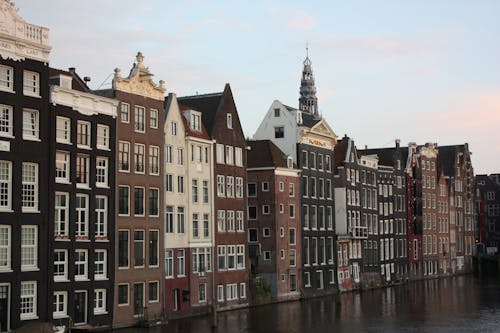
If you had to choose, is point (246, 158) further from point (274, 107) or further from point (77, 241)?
point (77, 241)

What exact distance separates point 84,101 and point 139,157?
796cm

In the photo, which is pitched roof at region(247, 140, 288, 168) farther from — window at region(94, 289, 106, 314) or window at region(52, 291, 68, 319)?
window at region(52, 291, 68, 319)

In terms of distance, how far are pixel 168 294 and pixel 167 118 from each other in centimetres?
1493

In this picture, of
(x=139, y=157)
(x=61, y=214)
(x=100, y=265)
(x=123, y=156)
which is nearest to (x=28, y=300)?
(x=61, y=214)

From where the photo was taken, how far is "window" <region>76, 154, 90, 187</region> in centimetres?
5956

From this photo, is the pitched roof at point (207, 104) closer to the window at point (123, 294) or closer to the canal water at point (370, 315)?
the canal water at point (370, 315)

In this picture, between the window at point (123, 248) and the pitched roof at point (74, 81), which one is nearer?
the pitched roof at point (74, 81)

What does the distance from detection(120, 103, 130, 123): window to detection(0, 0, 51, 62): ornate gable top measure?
30.6 ft

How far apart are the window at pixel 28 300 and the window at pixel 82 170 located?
8.43 meters

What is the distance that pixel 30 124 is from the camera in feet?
183

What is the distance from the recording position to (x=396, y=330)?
64500mm

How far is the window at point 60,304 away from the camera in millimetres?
56781

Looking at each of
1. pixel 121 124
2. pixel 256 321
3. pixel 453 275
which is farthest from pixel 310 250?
pixel 453 275

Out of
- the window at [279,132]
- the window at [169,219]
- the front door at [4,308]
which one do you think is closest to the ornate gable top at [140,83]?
the window at [169,219]
